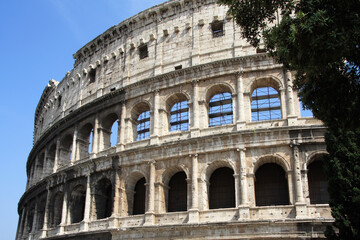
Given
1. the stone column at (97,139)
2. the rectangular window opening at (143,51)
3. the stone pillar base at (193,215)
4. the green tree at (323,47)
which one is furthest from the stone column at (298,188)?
the stone column at (97,139)

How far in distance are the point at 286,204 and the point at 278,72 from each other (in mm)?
6083

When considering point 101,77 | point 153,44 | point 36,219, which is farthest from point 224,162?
point 36,219

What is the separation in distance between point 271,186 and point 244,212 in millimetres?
2133

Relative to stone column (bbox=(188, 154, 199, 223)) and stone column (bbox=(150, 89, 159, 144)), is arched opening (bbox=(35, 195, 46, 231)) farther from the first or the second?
stone column (bbox=(188, 154, 199, 223))

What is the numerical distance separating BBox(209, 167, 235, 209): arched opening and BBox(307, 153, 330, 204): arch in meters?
3.45

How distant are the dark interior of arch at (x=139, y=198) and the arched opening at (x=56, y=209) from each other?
230 inches

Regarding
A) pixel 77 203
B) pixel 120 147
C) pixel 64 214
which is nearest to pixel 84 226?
pixel 64 214

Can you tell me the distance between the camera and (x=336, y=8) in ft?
30.7

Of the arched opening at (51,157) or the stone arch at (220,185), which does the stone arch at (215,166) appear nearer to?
the stone arch at (220,185)

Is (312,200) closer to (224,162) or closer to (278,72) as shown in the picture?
(224,162)

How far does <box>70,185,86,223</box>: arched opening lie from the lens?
23.6m

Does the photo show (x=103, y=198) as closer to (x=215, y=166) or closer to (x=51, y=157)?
(x=215, y=166)

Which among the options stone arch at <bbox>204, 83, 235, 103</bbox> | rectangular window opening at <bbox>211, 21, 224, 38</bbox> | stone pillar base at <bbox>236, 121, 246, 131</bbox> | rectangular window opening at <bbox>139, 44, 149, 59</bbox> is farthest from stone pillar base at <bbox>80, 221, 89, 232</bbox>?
rectangular window opening at <bbox>211, 21, 224, 38</bbox>

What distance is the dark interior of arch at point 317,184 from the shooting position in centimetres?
1777
